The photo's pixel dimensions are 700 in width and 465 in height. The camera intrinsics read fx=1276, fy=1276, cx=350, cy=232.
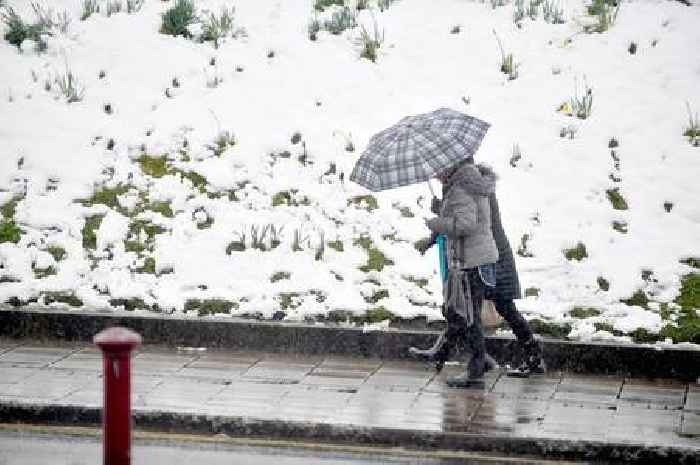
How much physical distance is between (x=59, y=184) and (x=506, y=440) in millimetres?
6374

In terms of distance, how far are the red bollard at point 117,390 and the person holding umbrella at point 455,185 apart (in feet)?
11.1

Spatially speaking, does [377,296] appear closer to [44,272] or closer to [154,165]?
[44,272]

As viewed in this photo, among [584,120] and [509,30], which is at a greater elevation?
[509,30]

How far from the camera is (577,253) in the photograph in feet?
36.4

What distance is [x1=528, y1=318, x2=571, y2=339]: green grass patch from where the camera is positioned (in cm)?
977

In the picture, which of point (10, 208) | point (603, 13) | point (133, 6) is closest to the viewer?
point (10, 208)

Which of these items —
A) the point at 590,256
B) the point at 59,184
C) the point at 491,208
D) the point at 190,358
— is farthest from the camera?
the point at 59,184

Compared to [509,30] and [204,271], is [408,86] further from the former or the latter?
[204,271]

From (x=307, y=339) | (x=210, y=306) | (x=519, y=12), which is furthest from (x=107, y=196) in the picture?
(x=519, y=12)

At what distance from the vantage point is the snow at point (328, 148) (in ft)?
35.6

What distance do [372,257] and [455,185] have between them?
99.9 inches

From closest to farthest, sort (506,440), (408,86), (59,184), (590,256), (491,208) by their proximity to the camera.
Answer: (506,440) < (491,208) < (590,256) < (59,184) < (408,86)

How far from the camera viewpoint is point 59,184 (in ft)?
41.1

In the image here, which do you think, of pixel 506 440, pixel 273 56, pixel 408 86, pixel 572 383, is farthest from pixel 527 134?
pixel 506 440
